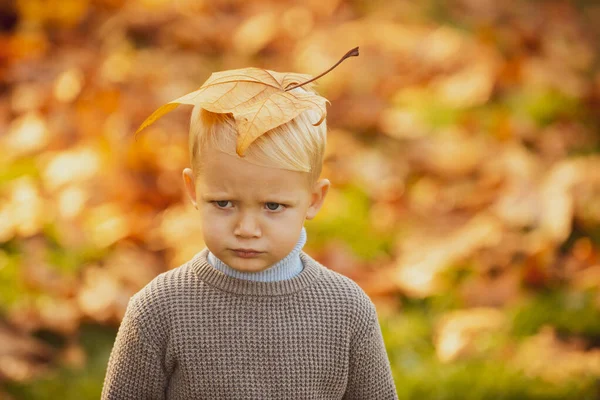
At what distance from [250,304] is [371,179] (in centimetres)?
248

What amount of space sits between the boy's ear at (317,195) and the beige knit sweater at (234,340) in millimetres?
133

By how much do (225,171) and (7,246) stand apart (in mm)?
2219

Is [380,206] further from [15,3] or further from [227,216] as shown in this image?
[15,3]

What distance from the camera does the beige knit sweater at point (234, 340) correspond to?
1831 millimetres

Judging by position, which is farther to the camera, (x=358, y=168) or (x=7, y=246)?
(x=358, y=168)

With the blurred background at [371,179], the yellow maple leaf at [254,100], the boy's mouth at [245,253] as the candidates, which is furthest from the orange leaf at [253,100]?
the blurred background at [371,179]

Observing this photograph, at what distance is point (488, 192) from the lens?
4059 millimetres

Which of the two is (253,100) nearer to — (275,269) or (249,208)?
(249,208)

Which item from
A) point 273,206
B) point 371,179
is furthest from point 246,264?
point 371,179

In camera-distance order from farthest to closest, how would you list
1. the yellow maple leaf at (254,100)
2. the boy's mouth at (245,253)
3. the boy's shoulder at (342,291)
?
the boy's shoulder at (342,291) < the boy's mouth at (245,253) < the yellow maple leaf at (254,100)

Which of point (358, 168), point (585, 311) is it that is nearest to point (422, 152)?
point (358, 168)

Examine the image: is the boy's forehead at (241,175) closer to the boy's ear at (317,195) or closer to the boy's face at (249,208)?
the boy's face at (249,208)

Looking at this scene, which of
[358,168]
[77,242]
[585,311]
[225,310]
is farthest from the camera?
[358,168]

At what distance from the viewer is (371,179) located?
14.0 feet
